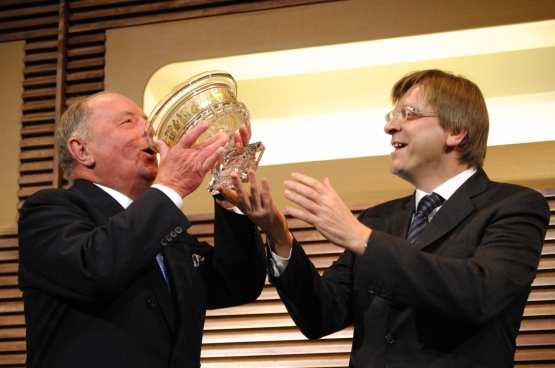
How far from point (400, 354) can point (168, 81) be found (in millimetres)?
2521

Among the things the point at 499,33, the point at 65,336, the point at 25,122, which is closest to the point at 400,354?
the point at 65,336

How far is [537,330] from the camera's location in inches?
123

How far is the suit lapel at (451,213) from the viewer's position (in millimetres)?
1965

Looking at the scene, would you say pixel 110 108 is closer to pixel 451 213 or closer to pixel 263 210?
pixel 263 210

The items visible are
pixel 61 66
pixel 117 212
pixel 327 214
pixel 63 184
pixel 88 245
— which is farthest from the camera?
pixel 61 66

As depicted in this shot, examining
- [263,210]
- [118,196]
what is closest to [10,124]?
[118,196]

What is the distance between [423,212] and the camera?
211cm

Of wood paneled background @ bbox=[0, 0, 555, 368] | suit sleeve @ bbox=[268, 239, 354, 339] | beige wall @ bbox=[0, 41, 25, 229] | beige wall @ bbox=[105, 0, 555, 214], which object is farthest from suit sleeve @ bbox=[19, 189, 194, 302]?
beige wall @ bbox=[0, 41, 25, 229]

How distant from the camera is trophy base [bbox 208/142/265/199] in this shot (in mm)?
1934

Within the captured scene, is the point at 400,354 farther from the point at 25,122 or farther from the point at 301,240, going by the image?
the point at 25,122

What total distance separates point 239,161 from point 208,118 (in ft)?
0.50

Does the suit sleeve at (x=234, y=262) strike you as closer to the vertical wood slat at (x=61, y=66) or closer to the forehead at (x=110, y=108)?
the forehead at (x=110, y=108)

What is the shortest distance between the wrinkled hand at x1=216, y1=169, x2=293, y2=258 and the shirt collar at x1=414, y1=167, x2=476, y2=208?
48 cm

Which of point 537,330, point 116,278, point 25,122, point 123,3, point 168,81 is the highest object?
point 123,3
